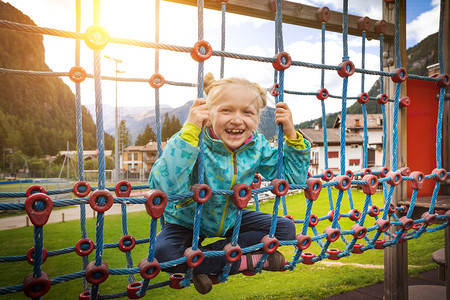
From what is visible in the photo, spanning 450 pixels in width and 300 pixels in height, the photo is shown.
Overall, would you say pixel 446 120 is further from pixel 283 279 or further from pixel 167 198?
pixel 283 279

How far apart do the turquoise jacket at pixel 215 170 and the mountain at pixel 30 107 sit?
45444 millimetres

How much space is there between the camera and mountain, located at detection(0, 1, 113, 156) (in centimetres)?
4447

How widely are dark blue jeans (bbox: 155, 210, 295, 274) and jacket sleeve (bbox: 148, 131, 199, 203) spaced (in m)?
0.26

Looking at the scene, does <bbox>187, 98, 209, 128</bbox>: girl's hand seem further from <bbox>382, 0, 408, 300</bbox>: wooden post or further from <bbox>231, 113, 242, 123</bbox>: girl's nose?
<bbox>382, 0, 408, 300</bbox>: wooden post

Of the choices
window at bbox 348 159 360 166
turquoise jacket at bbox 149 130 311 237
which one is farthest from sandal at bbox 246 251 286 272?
window at bbox 348 159 360 166

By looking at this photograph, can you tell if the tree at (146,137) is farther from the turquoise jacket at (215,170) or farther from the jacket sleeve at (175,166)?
the jacket sleeve at (175,166)

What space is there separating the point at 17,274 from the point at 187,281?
7163 mm

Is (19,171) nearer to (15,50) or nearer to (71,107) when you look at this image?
(71,107)

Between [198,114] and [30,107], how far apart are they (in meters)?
61.5

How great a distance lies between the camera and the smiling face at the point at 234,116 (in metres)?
1.24

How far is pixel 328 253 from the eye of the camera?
157cm

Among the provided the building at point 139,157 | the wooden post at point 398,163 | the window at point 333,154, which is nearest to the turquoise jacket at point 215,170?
the wooden post at point 398,163

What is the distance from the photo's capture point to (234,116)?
124 centimetres

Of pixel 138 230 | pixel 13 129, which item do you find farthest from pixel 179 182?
pixel 13 129
